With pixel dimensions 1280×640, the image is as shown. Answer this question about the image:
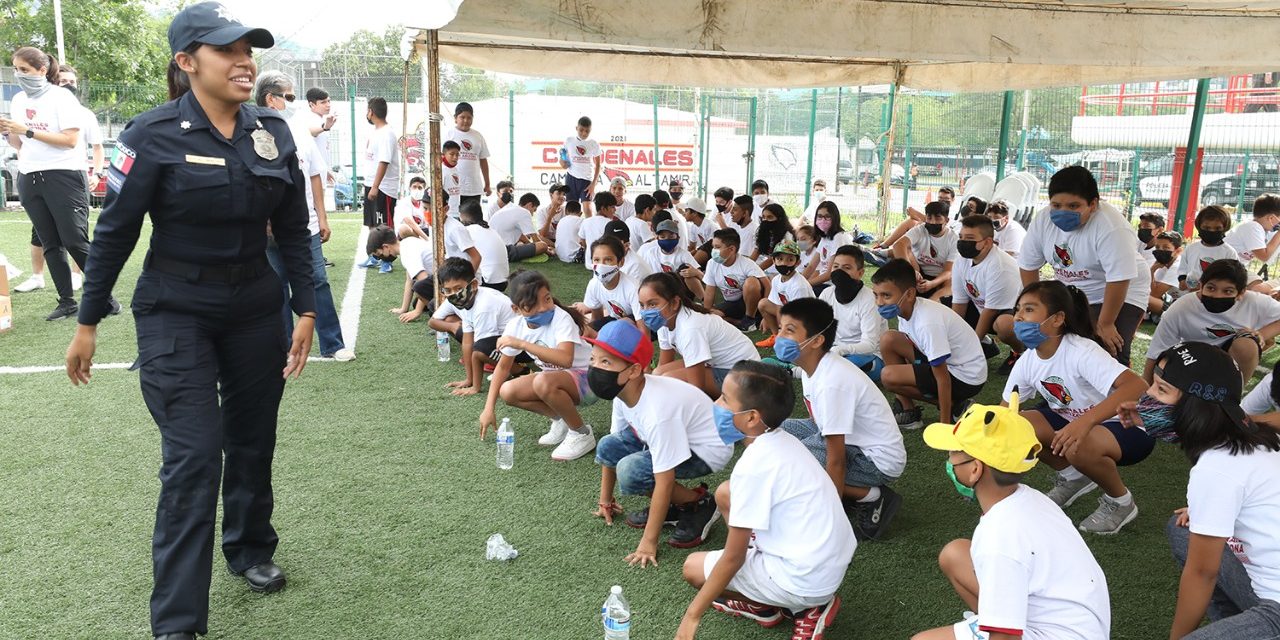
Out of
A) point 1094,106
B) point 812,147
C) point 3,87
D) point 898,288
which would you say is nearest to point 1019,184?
point 1094,106

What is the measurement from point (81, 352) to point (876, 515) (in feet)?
9.72

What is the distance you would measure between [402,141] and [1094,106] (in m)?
11.5

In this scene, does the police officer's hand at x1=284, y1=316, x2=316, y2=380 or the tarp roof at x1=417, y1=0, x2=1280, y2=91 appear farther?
the tarp roof at x1=417, y1=0, x2=1280, y2=91

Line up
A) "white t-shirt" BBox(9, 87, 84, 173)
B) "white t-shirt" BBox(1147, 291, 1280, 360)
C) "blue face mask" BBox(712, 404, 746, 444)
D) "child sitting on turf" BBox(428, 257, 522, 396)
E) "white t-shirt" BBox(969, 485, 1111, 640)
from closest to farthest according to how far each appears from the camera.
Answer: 1. "white t-shirt" BBox(969, 485, 1111, 640)
2. "blue face mask" BBox(712, 404, 746, 444)
3. "white t-shirt" BBox(1147, 291, 1280, 360)
4. "child sitting on turf" BBox(428, 257, 522, 396)
5. "white t-shirt" BBox(9, 87, 84, 173)

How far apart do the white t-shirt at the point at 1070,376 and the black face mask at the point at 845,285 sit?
142 centimetres

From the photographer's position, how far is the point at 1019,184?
11.4m

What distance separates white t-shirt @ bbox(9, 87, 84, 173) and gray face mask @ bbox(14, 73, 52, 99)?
0.10ft

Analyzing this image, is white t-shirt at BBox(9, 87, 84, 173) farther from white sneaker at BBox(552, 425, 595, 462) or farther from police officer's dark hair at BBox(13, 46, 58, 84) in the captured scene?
white sneaker at BBox(552, 425, 595, 462)

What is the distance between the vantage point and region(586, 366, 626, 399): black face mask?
11.0ft

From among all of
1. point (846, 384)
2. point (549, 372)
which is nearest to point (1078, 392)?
point (846, 384)

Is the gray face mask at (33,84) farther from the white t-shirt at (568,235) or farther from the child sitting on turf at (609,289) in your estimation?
the white t-shirt at (568,235)

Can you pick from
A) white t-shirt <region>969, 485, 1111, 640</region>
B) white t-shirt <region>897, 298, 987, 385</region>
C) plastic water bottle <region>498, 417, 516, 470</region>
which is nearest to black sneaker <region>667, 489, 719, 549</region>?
plastic water bottle <region>498, 417, 516, 470</region>

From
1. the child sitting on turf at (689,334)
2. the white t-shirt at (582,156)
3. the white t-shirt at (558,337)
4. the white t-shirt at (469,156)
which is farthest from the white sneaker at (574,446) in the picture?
the white t-shirt at (582,156)

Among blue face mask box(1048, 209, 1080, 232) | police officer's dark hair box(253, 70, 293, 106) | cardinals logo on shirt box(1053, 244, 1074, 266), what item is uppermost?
police officer's dark hair box(253, 70, 293, 106)
